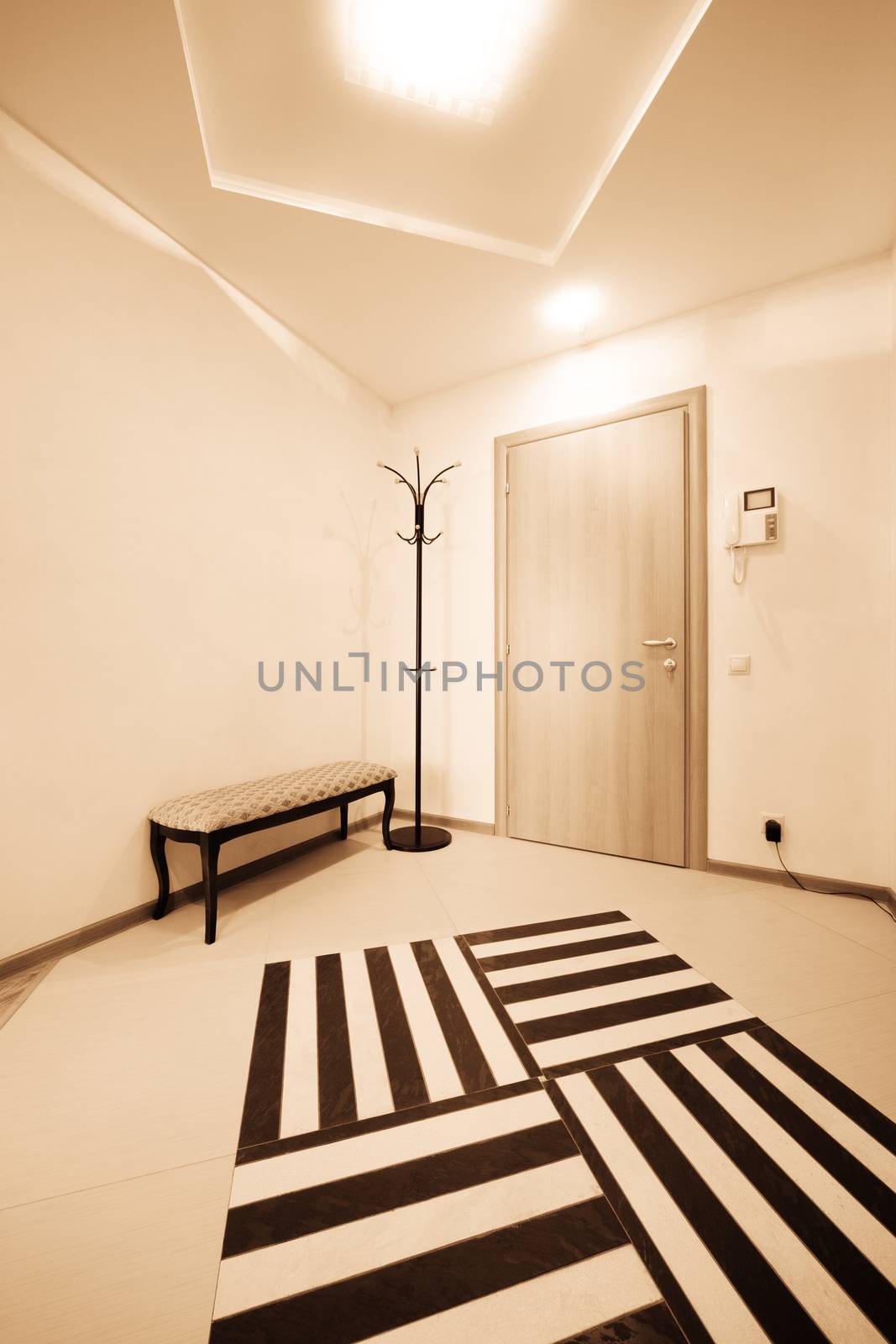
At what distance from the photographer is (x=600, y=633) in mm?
2869

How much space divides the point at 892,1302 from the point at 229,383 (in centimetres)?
333

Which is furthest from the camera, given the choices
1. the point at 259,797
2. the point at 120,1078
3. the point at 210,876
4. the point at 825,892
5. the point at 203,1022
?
the point at 825,892

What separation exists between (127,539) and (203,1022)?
1.69m

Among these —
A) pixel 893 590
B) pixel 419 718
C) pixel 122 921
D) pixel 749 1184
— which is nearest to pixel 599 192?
pixel 893 590

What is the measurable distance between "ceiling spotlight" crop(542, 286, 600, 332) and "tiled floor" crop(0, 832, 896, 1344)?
9.05 feet

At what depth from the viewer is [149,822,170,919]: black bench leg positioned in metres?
2.11

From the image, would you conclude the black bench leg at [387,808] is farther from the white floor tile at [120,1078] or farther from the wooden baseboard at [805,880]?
the wooden baseboard at [805,880]

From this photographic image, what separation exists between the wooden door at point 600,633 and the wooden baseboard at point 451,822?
17 centimetres

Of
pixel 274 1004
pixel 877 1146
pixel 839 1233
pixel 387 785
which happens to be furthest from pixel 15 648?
pixel 877 1146

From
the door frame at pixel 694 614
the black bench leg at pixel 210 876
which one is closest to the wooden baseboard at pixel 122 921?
the black bench leg at pixel 210 876

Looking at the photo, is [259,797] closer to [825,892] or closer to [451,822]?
[451,822]

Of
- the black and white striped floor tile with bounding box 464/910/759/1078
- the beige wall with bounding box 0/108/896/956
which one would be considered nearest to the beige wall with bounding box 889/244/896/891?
the beige wall with bounding box 0/108/896/956

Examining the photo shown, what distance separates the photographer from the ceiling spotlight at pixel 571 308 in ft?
8.28

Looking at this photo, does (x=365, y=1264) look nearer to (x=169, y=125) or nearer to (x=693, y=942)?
(x=693, y=942)
